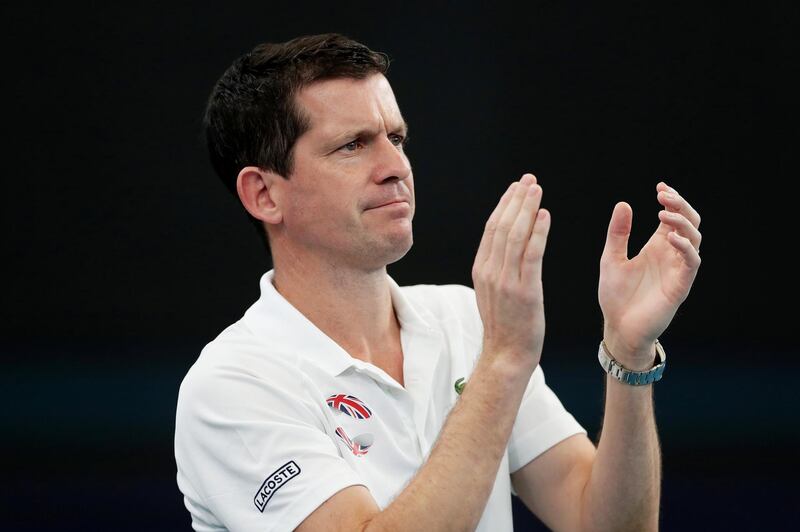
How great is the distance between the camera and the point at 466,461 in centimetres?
204

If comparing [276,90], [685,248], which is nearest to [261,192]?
[276,90]

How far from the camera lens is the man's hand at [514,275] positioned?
78.4 inches

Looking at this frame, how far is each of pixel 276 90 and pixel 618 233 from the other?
32.7 inches

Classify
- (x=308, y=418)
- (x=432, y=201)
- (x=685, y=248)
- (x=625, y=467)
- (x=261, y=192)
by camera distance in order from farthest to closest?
(x=432, y=201) → (x=261, y=192) → (x=625, y=467) → (x=308, y=418) → (x=685, y=248)

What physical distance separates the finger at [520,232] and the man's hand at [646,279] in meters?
0.29

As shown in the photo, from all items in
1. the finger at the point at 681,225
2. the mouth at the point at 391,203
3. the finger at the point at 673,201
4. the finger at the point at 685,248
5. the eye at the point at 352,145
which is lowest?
the finger at the point at 685,248

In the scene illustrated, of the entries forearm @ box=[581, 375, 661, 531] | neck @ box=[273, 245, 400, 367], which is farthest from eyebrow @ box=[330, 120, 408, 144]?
Result: forearm @ box=[581, 375, 661, 531]

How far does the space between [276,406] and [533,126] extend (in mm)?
2626

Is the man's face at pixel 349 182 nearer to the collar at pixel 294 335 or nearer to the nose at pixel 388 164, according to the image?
the nose at pixel 388 164

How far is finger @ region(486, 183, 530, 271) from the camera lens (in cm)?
200

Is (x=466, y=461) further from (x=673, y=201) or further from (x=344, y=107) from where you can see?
(x=344, y=107)

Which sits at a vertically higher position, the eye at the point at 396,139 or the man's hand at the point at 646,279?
the eye at the point at 396,139

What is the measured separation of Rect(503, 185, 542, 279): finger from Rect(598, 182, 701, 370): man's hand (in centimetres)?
29

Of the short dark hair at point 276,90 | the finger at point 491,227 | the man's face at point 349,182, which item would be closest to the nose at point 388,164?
the man's face at point 349,182
